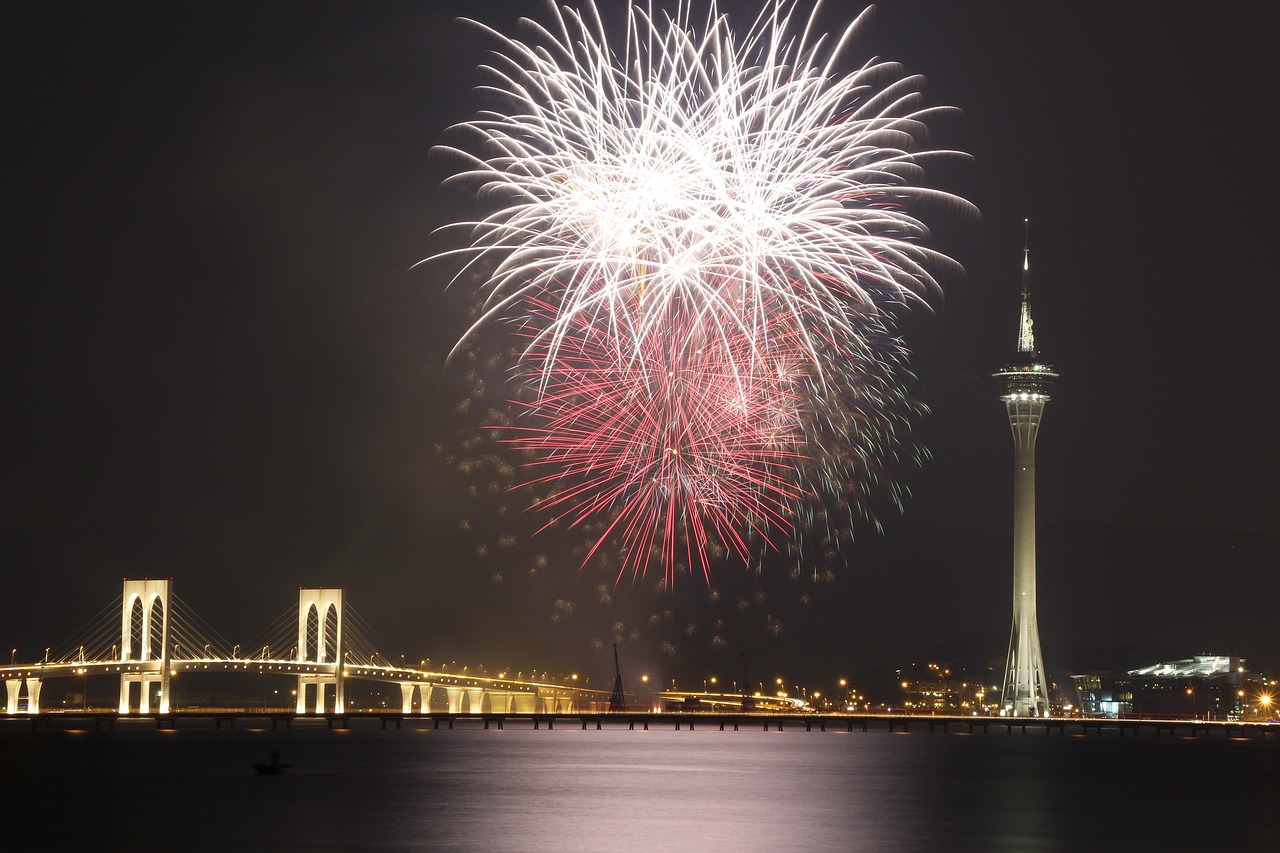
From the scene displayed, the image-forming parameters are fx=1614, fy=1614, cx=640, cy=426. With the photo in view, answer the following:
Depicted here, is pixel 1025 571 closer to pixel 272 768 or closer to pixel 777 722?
pixel 777 722

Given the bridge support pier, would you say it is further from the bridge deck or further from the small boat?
the small boat

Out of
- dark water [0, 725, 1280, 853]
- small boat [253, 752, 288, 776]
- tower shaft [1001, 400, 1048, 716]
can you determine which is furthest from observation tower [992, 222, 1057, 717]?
small boat [253, 752, 288, 776]

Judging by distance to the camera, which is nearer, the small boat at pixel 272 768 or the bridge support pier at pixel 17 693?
the small boat at pixel 272 768

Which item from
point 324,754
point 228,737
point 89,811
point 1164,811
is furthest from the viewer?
point 228,737

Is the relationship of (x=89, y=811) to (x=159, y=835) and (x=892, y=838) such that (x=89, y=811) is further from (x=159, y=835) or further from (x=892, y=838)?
(x=892, y=838)

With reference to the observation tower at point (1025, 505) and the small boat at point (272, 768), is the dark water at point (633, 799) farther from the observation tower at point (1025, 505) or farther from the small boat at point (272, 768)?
the observation tower at point (1025, 505)

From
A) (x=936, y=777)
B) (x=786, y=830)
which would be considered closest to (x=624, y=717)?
(x=936, y=777)

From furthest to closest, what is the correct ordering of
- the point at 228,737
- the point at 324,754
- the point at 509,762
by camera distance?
the point at 228,737
the point at 324,754
the point at 509,762

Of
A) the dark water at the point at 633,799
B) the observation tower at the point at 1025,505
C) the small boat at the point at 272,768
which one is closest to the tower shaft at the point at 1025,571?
the observation tower at the point at 1025,505
